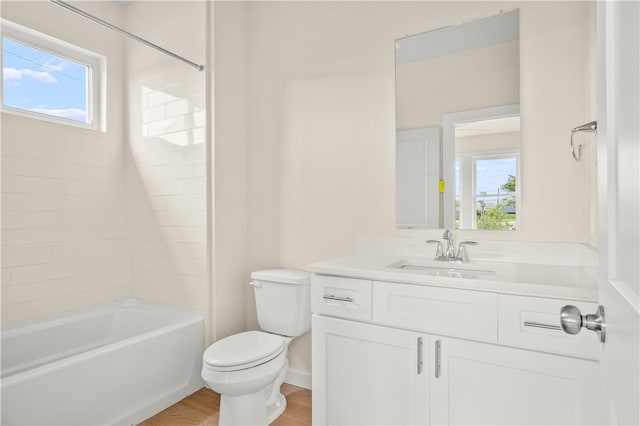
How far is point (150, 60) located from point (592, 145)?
2.69 m

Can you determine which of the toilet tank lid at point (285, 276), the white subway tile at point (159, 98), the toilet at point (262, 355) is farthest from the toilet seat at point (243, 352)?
the white subway tile at point (159, 98)

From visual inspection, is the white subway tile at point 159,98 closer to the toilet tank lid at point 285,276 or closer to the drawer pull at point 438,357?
the toilet tank lid at point 285,276

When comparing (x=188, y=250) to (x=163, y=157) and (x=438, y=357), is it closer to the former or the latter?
(x=163, y=157)

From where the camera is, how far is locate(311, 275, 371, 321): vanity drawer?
156cm

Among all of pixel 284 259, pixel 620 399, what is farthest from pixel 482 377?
pixel 284 259

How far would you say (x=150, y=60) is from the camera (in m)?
2.58

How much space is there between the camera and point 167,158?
249cm

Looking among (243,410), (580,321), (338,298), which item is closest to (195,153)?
(338,298)

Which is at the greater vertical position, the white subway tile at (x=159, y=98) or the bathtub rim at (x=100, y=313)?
the white subway tile at (x=159, y=98)

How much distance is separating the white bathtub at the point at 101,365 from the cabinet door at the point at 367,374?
3.02 feet

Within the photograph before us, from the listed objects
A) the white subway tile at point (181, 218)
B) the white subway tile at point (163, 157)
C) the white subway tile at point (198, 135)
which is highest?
the white subway tile at point (198, 135)

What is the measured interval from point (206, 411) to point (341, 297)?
1127 mm

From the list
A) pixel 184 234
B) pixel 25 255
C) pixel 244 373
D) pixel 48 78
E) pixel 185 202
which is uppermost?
pixel 48 78

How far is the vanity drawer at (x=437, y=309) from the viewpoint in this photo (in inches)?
51.3
